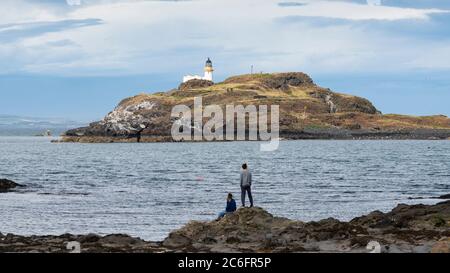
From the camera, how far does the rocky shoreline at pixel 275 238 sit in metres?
21.6

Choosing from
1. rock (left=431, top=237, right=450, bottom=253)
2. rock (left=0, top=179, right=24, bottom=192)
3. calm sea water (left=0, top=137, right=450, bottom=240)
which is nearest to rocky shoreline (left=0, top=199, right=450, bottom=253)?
rock (left=431, top=237, right=450, bottom=253)

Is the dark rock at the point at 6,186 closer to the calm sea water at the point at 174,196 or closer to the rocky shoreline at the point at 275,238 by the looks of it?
the calm sea water at the point at 174,196

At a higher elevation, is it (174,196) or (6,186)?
(6,186)

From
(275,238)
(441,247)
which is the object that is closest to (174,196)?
(275,238)

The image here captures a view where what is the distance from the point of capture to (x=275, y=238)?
24.1 metres

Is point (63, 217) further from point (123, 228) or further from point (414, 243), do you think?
point (414, 243)

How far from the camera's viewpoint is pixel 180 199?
5022 centimetres

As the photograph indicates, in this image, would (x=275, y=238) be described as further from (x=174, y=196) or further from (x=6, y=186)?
(x=6, y=186)

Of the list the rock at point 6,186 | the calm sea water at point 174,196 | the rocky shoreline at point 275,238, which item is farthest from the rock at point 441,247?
the rock at point 6,186

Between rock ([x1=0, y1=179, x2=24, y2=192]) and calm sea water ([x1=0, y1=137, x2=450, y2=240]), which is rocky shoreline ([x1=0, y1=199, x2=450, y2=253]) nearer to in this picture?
calm sea water ([x1=0, y1=137, x2=450, y2=240])

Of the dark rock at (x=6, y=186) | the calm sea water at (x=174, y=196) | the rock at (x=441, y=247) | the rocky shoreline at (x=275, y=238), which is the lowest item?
the calm sea water at (x=174, y=196)

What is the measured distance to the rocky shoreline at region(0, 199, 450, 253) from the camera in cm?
2161

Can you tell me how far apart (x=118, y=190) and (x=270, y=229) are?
3484cm

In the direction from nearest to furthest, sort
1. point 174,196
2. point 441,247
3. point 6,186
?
point 441,247 → point 174,196 → point 6,186
